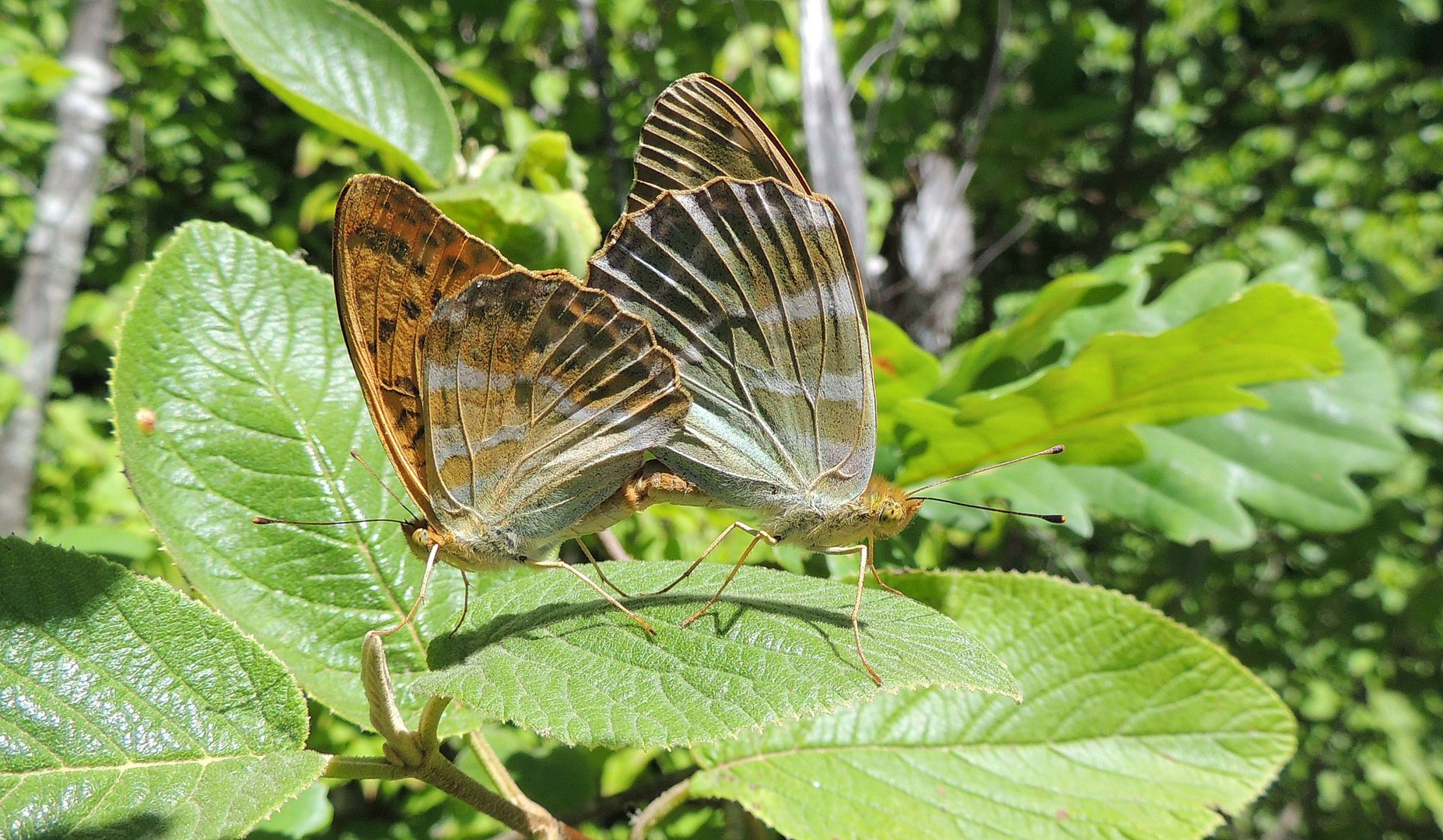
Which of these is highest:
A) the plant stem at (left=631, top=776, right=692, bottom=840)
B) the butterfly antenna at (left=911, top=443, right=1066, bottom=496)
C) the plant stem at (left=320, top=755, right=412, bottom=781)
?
the plant stem at (left=320, top=755, right=412, bottom=781)

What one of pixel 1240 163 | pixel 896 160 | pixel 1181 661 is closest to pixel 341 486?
pixel 1181 661

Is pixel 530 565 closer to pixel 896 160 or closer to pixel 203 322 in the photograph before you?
pixel 203 322

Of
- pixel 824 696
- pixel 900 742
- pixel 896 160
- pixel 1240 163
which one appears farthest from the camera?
pixel 1240 163

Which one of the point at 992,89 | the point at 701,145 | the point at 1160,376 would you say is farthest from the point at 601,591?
the point at 992,89

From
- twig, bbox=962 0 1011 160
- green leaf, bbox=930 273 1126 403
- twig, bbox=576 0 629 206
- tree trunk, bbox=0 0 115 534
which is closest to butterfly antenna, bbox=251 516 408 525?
green leaf, bbox=930 273 1126 403

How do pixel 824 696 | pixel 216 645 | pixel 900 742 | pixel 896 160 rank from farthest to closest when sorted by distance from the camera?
pixel 896 160 → pixel 900 742 → pixel 216 645 → pixel 824 696

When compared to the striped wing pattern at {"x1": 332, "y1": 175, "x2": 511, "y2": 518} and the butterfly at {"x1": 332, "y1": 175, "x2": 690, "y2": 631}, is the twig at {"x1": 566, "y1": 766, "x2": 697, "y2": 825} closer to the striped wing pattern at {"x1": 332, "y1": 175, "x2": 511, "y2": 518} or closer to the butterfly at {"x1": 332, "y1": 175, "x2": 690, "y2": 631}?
the butterfly at {"x1": 332, "y1": 175, "x2": 690, "y2": 631}

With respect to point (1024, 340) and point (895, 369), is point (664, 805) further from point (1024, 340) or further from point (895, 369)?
point (1024, 340)
